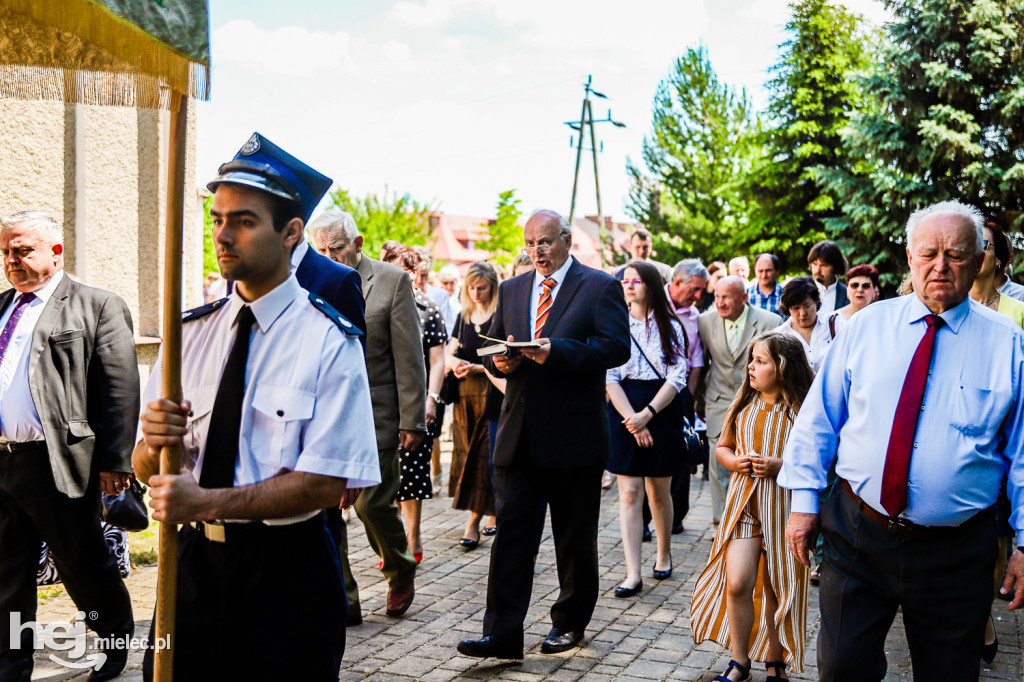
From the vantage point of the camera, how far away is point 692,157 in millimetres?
42500

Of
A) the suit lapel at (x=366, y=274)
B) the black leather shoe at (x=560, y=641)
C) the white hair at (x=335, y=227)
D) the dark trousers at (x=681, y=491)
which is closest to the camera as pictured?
the black leather shoe at (x=560, y=641)

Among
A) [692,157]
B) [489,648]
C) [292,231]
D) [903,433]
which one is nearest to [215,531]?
[292,231]

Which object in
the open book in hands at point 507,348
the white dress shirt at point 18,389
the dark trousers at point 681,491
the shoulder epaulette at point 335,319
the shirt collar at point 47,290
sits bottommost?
the dark trousers at point 681,491

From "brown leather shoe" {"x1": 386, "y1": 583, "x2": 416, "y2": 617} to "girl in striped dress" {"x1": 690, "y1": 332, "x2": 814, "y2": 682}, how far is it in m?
1.83

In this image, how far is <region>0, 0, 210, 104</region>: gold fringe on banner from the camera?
2627mm

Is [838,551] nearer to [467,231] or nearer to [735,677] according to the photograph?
[735,677]

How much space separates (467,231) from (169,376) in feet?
353

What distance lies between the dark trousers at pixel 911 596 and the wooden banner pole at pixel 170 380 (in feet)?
7.57

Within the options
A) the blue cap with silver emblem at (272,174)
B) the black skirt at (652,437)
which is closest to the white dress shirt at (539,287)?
the black skirt at (652,437)

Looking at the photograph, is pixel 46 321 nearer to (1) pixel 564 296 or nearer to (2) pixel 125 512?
(2) pixel 125 512

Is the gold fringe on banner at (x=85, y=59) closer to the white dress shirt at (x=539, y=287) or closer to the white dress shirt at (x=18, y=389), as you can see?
the white dress shirt at (x=18, y=389)

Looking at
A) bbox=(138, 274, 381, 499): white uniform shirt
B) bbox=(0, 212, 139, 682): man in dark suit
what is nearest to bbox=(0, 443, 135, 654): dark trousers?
bbox=(0, 212, 139, 682): man in dark suit

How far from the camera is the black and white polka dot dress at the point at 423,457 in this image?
7133 millimetres

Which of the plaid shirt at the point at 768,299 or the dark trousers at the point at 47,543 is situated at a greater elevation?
the plaid shirt at the point at 768,299
